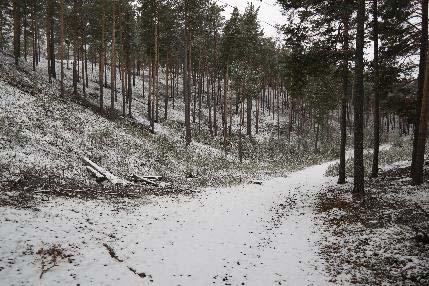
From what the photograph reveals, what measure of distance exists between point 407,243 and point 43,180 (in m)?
12.4

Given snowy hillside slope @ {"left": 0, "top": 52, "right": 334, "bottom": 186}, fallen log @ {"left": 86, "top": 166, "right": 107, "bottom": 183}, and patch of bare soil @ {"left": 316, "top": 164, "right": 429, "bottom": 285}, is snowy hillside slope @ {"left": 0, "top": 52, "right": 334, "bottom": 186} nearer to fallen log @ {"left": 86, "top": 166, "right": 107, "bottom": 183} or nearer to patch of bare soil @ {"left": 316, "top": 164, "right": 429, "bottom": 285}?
fallen log @ {"left": 86, "top": 166, "right": 107, "bottom": 183}

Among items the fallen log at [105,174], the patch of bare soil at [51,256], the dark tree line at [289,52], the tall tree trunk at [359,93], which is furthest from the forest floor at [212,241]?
the dark tree line at [289,52]

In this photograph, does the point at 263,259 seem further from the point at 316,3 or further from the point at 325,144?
the point at 325,144

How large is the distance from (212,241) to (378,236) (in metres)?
4.44

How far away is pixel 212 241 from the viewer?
375 inches

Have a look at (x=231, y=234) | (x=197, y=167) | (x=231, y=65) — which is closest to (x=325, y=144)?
(x=231, y=65)

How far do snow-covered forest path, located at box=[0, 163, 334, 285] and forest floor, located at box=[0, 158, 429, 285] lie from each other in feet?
0.09

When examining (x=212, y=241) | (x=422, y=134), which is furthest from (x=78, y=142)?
(x=422, y=134)

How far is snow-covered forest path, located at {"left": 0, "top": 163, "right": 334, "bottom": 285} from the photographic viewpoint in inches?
268

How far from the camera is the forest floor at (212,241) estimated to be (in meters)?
6.78

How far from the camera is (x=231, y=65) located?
3272 centimetres

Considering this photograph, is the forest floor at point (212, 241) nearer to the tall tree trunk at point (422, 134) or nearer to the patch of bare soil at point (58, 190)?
the patch of bare soil at point (58, 190)

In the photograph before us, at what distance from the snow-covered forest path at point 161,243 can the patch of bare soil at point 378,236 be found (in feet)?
1.56

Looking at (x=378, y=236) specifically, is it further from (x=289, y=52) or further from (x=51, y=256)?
(x=289, y=52)
